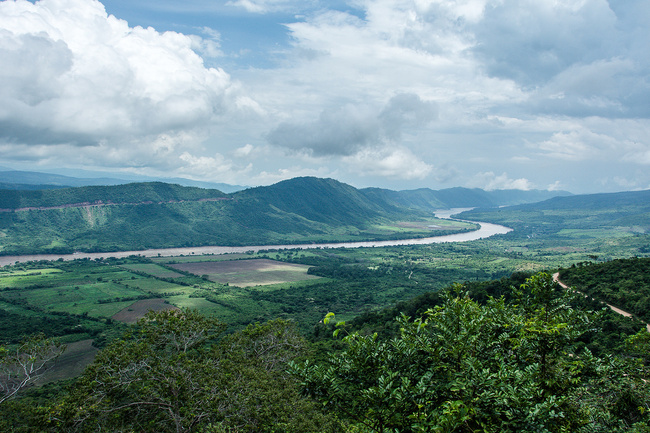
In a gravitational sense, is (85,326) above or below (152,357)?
below

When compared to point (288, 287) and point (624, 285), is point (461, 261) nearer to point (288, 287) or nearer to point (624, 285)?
point (288, 287)

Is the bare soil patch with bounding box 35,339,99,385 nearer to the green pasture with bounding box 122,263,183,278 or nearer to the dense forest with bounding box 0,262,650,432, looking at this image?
the dense forest with bounding box 0,262,650,432

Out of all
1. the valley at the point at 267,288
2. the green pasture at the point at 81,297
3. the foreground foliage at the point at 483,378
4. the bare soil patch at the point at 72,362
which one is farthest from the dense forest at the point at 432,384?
the green pasture at the point at 81,297

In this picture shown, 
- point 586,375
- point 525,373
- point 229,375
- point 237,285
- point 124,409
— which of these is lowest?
point 237,285

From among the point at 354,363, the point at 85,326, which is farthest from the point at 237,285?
the point at 354,363

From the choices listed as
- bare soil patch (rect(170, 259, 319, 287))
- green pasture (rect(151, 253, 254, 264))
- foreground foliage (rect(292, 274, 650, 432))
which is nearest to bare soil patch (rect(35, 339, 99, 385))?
foreground foliage (rect(292, 274, 650, 432))

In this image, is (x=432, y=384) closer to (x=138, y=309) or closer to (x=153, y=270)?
(x=138, y=309)
